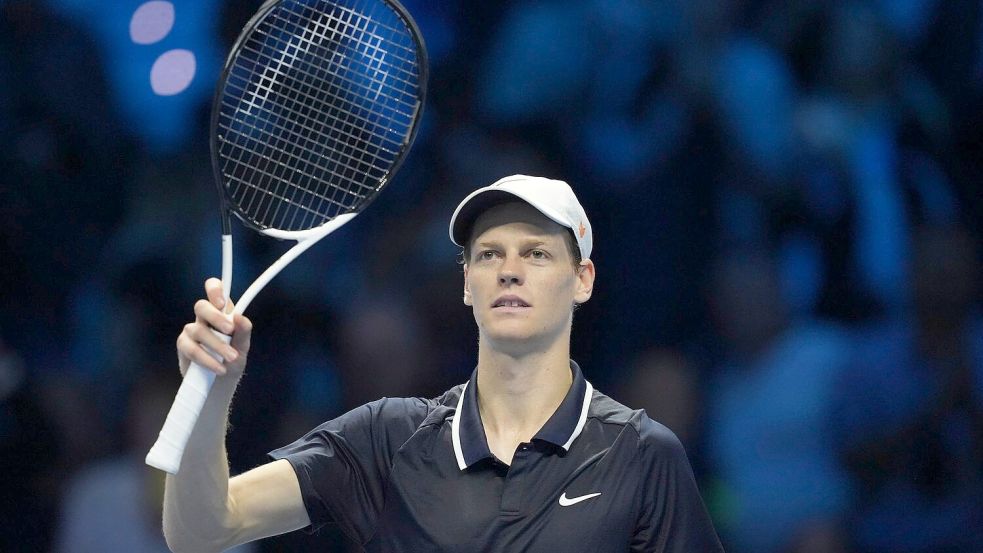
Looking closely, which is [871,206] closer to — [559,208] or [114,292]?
[559,208]

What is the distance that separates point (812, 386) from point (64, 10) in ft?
8.79

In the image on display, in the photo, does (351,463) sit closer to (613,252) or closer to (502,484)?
(502,484)

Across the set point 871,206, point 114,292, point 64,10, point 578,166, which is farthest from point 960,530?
point 64,10

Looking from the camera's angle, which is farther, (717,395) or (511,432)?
(717,395)

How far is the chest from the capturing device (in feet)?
7.20

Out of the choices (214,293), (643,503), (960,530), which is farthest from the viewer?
(960,530)

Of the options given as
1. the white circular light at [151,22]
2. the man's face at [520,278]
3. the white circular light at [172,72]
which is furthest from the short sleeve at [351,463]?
the white circular light at [151,22]

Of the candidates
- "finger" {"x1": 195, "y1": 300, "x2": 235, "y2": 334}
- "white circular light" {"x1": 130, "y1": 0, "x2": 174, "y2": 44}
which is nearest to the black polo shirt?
"finger" {"x1": 195, "y1": 300, "x2": 235, "y2": 334}

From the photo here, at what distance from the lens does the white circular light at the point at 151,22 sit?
404 centimetres

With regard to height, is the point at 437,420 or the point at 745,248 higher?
the point at 745,248

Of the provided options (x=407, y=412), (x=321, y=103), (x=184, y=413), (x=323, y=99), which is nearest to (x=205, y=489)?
(x=184, y=413)

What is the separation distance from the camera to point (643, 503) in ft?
7.36

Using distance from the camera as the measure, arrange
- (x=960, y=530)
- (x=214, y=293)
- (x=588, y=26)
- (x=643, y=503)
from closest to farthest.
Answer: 1. (x=214, y=293)
2. (x=643, y=503)
3. (x=960, y=530)
4. (x=588, y=26)

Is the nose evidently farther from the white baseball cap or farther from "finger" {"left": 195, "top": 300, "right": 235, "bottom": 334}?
"finger" {"left": 195, "top": 300, "right": 235, "bottom": 334}
